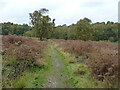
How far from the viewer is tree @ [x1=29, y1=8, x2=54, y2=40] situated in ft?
156

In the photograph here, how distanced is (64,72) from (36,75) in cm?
204

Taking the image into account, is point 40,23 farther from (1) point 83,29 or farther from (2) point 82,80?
(2) point 82,80

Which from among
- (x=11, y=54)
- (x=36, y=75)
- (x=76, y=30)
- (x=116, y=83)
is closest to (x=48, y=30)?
(x=76, y=30)

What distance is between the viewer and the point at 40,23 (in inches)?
1875

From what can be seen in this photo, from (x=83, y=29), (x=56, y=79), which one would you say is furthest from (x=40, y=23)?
(x=56, y=79)

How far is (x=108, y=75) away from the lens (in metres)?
8.66

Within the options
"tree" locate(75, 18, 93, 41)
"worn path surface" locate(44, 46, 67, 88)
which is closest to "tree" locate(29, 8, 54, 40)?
"tree" locate(75, 18, 93, 41)

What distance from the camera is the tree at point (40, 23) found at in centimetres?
4769

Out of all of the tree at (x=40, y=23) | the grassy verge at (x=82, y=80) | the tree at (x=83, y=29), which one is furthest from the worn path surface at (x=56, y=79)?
the tree at (x=40, y=23)

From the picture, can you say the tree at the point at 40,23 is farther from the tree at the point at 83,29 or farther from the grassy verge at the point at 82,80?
the grassy verge at the point at 82,80

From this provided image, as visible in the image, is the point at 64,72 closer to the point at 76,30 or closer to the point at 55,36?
the point at 76,30

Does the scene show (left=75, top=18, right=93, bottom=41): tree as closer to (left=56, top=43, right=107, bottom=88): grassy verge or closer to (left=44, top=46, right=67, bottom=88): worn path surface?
(left=44, top=46, right=67, bottom=88): worn path surface

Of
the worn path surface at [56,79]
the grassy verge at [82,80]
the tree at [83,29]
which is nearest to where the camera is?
the grassy verge at [82,80]

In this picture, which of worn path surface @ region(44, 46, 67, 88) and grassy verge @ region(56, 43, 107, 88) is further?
worn path surface @ region(44, 46, 67, 88)
